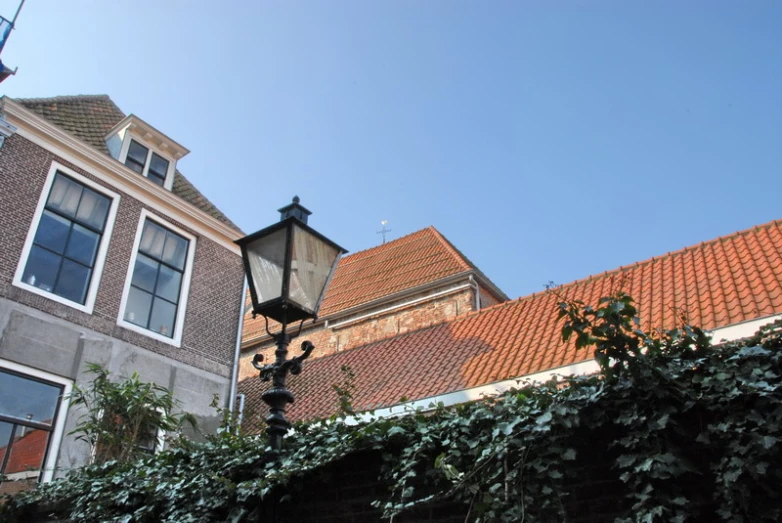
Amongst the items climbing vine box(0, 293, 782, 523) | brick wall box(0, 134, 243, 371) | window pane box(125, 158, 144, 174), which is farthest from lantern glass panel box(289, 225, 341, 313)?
window pane box(125, 158, 144, 174)


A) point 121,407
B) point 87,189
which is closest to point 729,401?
point 121,407

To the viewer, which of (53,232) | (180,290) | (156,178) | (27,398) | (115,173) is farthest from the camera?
(156,178)

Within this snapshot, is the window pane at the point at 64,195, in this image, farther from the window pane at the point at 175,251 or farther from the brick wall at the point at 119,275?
the window pane at the point at 175,251

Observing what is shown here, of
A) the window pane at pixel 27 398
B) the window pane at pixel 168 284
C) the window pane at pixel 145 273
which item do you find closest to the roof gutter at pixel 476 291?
the window pane at pixel 168 284

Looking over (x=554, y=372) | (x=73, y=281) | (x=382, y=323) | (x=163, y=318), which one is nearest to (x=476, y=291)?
(x=382, y=323)

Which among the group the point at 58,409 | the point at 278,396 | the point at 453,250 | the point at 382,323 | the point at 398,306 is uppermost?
the point at 453,250

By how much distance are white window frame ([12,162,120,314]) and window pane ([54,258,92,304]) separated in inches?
3.1

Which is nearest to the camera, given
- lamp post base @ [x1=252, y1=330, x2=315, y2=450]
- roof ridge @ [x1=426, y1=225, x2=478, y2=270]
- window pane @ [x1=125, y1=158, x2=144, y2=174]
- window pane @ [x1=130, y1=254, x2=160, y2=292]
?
lamp post base @ [x1=252, y1=330, x2=315, y2=450]

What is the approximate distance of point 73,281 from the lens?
411 inches

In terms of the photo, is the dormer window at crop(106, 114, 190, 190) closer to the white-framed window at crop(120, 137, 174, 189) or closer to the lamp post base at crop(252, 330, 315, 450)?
the white-framed window at crop(120, 137, 174, 189)

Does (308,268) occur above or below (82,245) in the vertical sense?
below

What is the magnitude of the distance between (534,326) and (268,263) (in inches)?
322

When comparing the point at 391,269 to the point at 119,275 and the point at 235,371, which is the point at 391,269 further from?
the point at 119,275

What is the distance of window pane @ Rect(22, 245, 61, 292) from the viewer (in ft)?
32.4
